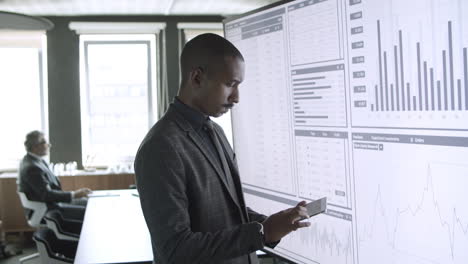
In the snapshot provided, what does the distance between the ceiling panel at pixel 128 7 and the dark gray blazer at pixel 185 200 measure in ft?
14.2

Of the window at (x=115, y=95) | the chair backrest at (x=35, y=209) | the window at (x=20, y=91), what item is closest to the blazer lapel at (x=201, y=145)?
the chair backrest at (x=35, y=209)

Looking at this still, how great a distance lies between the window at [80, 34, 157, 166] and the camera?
647 cm

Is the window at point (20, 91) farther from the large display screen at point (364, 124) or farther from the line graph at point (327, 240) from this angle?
the line graph at point (327, 240)

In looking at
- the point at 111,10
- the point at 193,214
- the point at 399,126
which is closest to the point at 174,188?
the point at 193,214

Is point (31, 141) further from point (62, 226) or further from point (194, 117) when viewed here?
point (194, 117)

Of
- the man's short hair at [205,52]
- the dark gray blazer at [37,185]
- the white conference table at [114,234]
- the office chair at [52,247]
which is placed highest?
the man's short hair at [205,52]

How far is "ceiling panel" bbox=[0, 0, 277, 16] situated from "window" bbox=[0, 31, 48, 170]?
582 millimetres

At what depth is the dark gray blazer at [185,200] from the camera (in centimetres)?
125

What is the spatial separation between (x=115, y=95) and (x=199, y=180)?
17.9 ft

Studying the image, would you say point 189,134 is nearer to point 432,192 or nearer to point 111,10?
point 432,192

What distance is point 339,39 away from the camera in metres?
1.55

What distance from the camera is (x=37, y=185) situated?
176 inches

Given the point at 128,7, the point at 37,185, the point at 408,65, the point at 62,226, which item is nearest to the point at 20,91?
the point at 128,7

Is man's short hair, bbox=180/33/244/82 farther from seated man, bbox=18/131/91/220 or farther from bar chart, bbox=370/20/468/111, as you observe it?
seated man, bbox=18/131/91/220
